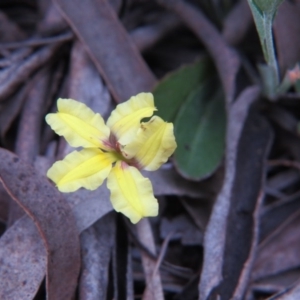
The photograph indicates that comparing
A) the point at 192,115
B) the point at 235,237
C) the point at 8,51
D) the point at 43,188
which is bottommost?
the point at 235,237

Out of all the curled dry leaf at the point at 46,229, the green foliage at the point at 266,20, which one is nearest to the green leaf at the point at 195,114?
the green foliage at the point at 266,20

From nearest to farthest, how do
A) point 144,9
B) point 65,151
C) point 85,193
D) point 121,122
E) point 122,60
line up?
point 121,122 → point 85,193 → point 65,151 → point 122,60 → point 144,9

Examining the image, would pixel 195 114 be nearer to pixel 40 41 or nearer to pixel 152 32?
pixel 152 32

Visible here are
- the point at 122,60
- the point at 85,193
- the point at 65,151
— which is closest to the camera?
the point at 85,193

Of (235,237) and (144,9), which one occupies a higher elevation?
(144,9)

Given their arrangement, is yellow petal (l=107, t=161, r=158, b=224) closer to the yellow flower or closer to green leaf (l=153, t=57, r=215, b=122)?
the yellow flower

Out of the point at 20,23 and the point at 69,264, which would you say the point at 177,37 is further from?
the point at 69,264

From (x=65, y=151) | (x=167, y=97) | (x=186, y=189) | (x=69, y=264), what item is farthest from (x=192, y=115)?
(x=69, y=264)

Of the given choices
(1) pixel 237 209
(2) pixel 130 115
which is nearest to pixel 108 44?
(2) pixel 130 115
